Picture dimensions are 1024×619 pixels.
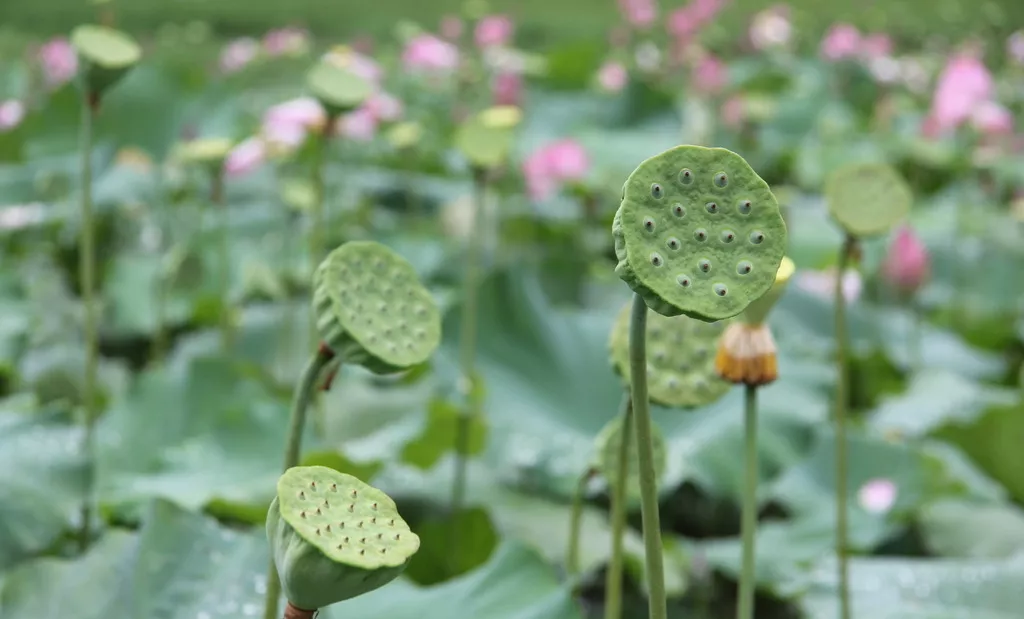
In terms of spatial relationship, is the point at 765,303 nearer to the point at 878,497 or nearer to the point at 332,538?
the point at 332,538

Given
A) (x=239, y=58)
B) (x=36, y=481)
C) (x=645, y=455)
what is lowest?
(x=36, y=481)

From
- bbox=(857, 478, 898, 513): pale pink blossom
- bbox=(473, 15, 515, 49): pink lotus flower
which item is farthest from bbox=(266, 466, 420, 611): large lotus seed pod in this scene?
bbox=(473, 15, 515, 49): pink lotus flower

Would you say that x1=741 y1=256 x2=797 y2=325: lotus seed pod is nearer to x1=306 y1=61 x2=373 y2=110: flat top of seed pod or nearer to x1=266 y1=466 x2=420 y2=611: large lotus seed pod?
x1=266 y1=466 x2=420 y2=611: large lotus seed pod

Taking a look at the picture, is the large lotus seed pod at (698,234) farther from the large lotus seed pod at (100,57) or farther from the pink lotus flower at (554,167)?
the pink lotus flower at (554,167)

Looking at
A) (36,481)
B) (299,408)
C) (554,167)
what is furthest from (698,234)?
(554,167)

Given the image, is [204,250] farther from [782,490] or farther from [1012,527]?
[1012,527]

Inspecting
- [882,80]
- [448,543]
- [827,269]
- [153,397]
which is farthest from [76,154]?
[882,80]

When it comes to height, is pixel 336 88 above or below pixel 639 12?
above
